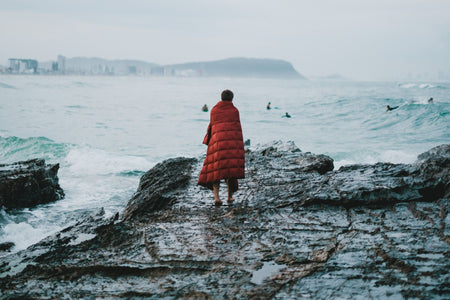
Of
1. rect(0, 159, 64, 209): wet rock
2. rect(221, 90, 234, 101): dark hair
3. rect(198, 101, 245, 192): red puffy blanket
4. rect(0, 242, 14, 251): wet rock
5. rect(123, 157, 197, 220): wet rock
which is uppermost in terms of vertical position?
rect(221, 90, 234, 101): dark hair

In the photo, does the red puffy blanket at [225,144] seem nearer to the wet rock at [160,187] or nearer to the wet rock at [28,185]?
the wet rock at [160,187]

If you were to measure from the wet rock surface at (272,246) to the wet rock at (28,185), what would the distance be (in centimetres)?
343

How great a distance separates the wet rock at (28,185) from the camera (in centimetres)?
820

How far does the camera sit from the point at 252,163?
8.59 metres

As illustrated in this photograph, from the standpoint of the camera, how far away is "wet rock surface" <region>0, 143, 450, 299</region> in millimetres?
3307

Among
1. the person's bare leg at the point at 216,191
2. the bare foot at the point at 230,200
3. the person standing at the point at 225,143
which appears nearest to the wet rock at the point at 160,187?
the person's bare leg at the point at 216,191

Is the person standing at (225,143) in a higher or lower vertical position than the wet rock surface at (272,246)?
higher

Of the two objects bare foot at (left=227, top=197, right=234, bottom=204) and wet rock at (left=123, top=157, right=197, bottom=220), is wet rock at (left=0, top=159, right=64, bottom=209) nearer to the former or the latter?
wet rock at (left=123, top=157, right=197, bottom=220)

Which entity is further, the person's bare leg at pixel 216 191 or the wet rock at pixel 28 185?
the wet rock at pixel 28 185

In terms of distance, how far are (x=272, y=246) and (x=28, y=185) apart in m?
6.52

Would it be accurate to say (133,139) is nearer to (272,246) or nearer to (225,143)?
(225,143)

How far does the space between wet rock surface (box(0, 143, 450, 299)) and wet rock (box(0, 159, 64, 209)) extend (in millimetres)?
3425

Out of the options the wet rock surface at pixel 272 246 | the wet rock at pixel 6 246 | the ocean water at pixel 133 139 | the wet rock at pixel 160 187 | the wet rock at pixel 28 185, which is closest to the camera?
the wet rock surface at pixel 272 246

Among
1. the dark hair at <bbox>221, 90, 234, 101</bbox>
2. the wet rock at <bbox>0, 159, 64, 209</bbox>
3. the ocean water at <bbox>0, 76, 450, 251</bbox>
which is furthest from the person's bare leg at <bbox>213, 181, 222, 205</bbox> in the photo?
the wet rock at <bbox>0, 159, 64, 209</bbox>
